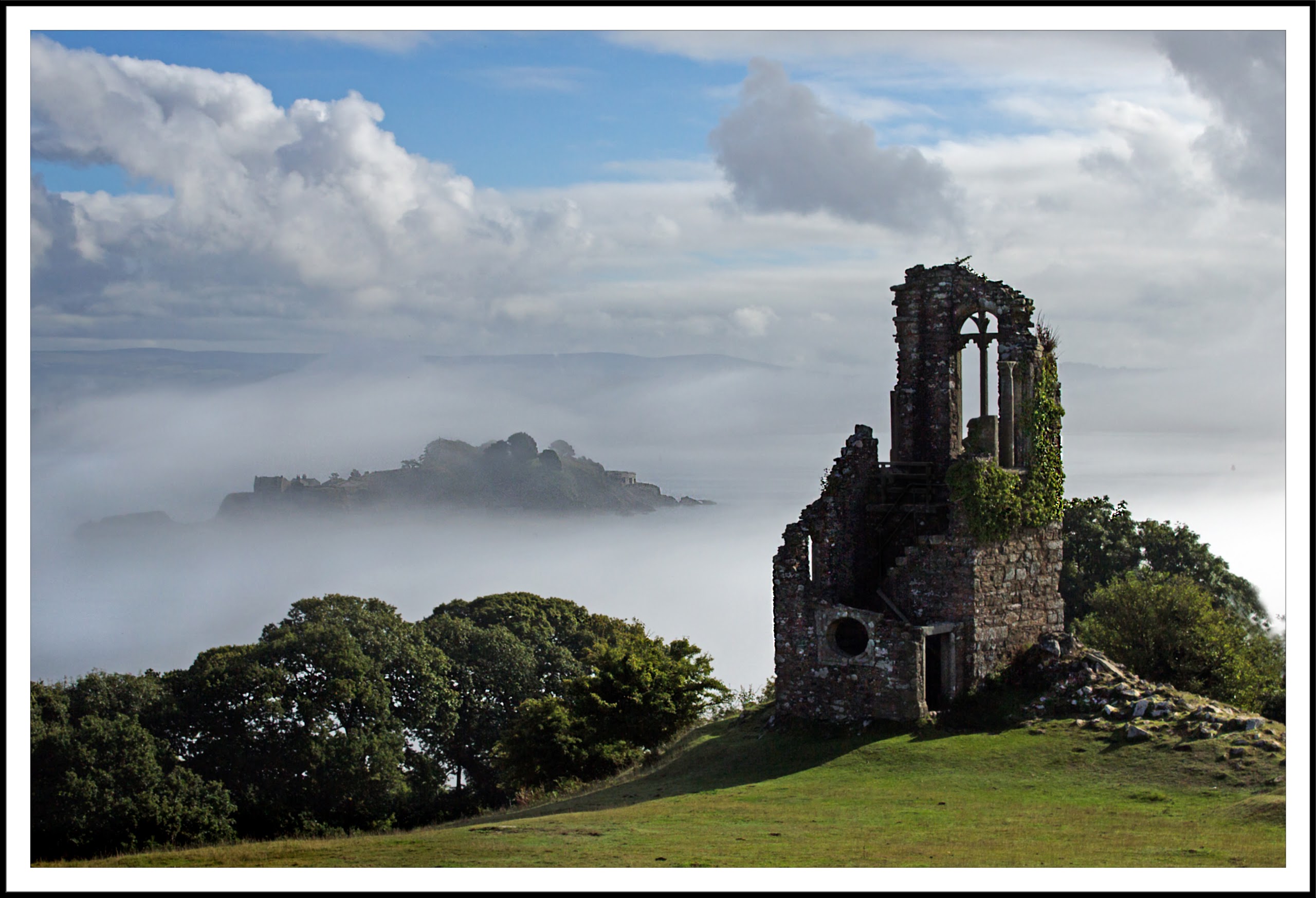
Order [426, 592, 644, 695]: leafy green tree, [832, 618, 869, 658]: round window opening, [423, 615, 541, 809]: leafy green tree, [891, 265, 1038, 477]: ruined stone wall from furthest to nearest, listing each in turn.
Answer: [426, 592, 644, 695]: leafy green tree
[423, 615, 541, 809]: leafy green tree
[891, 265, 1038, 477]: ruined stone wall
[832, 618, 869, 658]: round window opening

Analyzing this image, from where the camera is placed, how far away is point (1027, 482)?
25.2 m

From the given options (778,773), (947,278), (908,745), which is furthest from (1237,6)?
(778,773)

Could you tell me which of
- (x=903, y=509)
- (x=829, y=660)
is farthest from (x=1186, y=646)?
(x=829, y=660)

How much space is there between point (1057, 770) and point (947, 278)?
35.9 ft

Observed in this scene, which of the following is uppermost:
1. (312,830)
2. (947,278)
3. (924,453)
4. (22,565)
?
(947,278)

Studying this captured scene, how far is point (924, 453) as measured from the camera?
27.0 m

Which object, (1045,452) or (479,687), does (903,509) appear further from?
(479,687)

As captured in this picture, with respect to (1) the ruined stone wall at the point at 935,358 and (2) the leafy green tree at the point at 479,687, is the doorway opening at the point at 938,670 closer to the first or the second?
(1) the ruined stone wall at the point at 935,358

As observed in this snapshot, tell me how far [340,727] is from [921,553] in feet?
81.0

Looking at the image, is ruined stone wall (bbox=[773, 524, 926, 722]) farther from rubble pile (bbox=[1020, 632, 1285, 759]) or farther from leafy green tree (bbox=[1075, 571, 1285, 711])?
leafy green tree (bbox=[1075, 571, 1285, 711])

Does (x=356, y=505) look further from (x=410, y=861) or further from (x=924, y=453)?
(x=410, y=861)

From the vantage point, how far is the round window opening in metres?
24.8

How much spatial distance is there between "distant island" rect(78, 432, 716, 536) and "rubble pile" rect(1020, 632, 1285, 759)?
7217 centimetres

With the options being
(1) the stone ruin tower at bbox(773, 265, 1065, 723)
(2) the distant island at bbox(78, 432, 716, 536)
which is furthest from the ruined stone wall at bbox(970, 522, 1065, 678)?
(2) the distant island at bbox(78, 432, 716, 536)
